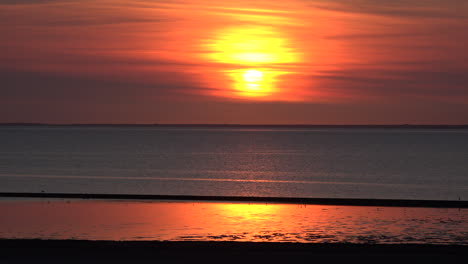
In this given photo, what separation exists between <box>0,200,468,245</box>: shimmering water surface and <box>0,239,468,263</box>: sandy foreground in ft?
6.54

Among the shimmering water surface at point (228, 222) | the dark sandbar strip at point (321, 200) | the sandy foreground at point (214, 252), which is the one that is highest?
the dark sandbar strip at point (321, 200)

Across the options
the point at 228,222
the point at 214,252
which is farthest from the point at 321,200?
the point at 214,252

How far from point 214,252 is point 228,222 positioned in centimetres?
623

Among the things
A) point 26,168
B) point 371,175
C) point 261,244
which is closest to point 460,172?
point 371,175

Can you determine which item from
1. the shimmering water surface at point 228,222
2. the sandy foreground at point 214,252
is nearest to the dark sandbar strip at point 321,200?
the shimmering water surface at point 228,222

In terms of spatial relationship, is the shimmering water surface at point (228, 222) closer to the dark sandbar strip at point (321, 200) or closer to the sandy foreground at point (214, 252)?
the dark sandbar strip at point (321, 200)

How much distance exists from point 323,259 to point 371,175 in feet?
215

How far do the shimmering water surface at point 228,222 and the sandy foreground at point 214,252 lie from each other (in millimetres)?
1993

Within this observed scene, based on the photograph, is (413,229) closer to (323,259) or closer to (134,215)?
(323,259)

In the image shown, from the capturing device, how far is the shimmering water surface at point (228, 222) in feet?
66.1

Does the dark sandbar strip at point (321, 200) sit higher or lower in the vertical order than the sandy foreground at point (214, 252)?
higher

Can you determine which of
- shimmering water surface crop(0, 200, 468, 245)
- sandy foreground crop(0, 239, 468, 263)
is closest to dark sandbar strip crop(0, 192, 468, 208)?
shimmering water surface crop(0, 200, 468, 245)

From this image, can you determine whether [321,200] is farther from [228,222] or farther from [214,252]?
[214,252]

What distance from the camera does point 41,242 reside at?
17.8m
